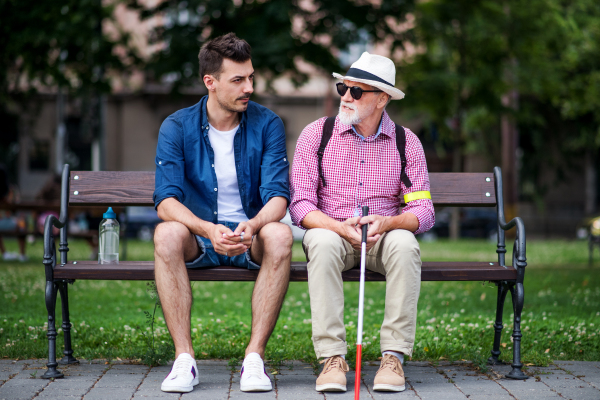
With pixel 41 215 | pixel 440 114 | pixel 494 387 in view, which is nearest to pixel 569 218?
pixel 440 114

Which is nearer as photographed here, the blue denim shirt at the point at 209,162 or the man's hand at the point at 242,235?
the man's hand at the point at 242,235

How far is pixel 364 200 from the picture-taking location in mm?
4215

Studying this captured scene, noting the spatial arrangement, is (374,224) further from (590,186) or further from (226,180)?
(590,186)

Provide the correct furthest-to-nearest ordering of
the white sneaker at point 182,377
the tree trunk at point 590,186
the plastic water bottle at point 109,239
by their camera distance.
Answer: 1. the tree trunk at point 590,186
2. the plastic water bottle at point 109,239
3. the white sneaker at point 182,377

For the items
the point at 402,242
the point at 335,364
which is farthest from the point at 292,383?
the point at 402,242

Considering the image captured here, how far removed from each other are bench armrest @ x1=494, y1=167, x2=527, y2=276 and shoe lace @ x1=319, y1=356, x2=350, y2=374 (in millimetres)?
1121

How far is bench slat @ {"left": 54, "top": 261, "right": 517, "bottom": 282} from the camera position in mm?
3895

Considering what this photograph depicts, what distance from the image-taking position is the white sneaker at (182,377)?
A: 354cm

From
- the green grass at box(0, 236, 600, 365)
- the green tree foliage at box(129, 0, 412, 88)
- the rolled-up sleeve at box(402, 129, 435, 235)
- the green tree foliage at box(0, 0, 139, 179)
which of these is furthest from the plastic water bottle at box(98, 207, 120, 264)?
the green tree foliage at box(129, 0, 412, 88)

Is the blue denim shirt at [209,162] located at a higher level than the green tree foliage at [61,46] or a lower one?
lower

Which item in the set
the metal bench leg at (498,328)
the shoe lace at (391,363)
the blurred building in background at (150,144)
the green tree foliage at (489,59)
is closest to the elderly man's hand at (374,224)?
the shoe lace at (391,363)

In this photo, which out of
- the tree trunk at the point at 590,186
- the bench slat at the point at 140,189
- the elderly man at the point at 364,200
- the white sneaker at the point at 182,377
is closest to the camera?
the white sneaker at the point at 182,377

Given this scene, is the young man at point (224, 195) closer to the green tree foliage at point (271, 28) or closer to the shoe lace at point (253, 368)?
the shoe lace at point (253, 368)

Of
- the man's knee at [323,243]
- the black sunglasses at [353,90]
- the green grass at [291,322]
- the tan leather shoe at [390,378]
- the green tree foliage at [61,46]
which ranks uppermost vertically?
the green tree foliage at [61,46]
